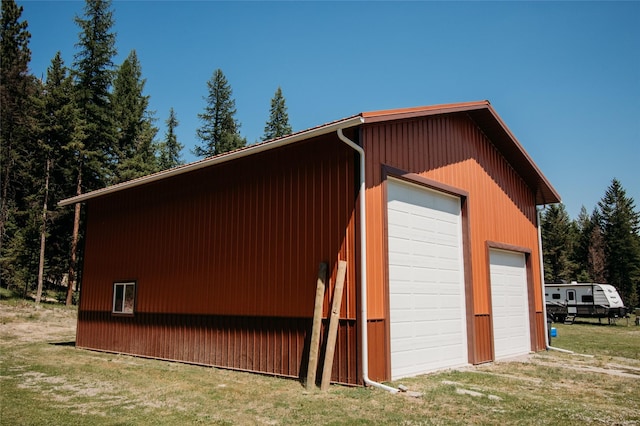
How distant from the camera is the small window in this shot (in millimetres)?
Answer: 12042

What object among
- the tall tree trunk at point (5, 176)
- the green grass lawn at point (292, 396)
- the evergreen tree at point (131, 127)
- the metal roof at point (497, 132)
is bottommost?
the green grass lawn at point (292, 396)

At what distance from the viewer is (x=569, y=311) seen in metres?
29.2

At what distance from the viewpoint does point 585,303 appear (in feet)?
93.1

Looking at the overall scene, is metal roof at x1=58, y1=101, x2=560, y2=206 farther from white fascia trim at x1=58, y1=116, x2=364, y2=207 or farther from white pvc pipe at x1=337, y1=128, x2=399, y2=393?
white pvc pipe at x1=337, y1=128, x2=399, y2=393

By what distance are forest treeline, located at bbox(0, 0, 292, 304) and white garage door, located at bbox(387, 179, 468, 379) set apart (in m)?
23.6

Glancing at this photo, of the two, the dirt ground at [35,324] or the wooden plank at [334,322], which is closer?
the wooden plank at [334,322]

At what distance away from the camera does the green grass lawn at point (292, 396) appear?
215 inches

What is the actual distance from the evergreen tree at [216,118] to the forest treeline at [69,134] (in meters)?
0.08

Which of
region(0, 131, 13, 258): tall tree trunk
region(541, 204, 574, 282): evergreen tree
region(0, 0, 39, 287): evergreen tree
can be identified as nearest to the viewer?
region(0, 0, 39, 287): evergreen tree

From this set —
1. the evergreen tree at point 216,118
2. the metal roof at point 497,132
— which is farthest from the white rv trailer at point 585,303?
the evergreen tree at point 216,118

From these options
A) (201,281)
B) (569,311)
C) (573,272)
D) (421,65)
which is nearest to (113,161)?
(201,281)

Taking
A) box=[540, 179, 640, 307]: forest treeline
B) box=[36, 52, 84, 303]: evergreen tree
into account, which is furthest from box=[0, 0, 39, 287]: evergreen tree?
box=[540, 179, 640, 307]: forest treeline

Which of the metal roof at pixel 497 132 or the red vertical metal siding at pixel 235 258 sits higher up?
the metal roof at pixel 497 132

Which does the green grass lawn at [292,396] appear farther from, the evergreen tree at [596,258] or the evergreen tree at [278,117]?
the evergreen tree at [596,258]
